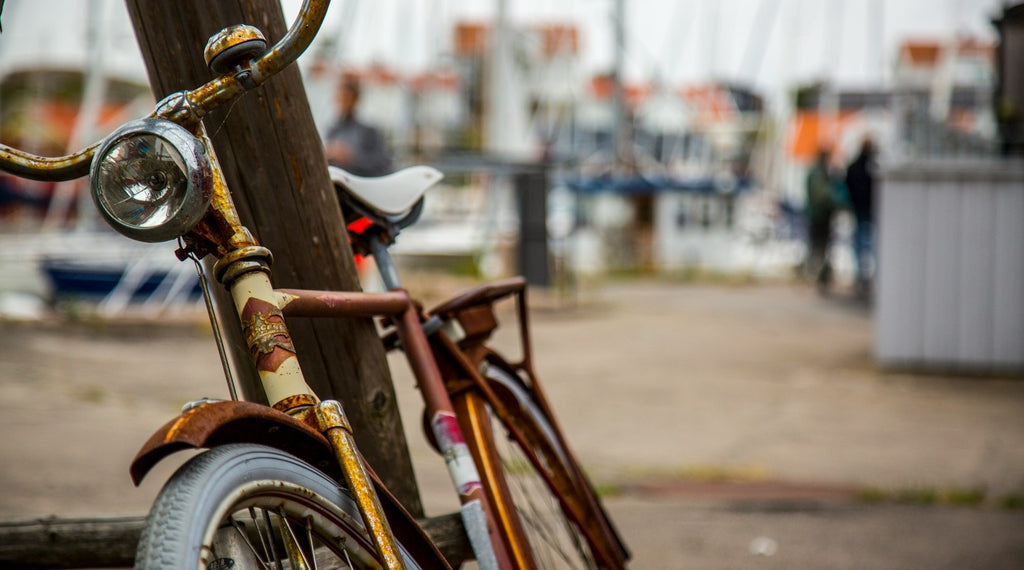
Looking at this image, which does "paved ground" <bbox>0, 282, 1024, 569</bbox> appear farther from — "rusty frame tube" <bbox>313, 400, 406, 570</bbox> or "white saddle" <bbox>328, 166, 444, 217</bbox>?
"rusty frame tube" <bbox>313, 400, 406, 570</bbox>

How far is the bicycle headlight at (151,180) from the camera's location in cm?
149

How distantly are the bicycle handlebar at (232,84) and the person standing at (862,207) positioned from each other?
12032 millimetres

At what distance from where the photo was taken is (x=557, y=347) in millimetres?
8906

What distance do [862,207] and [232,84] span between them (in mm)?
12837

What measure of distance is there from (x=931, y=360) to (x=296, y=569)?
268 inches

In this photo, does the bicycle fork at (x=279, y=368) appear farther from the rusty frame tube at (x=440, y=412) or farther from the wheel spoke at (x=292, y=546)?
the rusty frame tube at (x=440, y=412)

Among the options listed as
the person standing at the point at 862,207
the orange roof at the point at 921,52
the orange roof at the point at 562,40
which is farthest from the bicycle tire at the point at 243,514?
the orange roof at the point at 921,52

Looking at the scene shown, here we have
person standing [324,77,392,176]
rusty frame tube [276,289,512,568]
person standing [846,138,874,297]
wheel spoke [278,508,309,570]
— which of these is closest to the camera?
wheel spoke [278,508,309,570]

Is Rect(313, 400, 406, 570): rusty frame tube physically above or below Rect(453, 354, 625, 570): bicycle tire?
above

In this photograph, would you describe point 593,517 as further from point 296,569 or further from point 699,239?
point 699,239

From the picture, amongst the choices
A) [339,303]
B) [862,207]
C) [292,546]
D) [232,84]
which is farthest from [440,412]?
[862,207]

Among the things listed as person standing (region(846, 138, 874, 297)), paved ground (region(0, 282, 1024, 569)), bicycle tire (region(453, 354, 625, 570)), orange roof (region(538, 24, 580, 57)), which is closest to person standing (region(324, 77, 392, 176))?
paved ground (region(0, 282, 1024, 569))

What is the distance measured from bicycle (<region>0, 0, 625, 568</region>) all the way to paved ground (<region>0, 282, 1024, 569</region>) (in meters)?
1.85

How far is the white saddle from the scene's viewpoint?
2.46m
